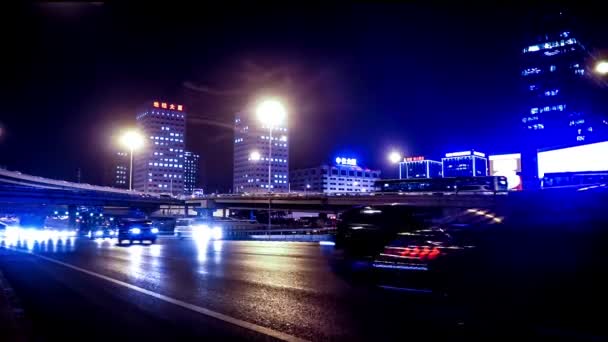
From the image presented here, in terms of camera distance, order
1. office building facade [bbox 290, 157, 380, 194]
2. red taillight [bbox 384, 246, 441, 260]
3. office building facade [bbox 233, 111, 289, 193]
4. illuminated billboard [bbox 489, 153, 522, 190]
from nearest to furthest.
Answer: red taillight [bbox 384, 246, 441, 260], illuminated billboard [bbox 489, 153, 522, 190], office building facade [bbox 233, 111, 289, 193], office building facade [bbox 290, 157, 380, 194]

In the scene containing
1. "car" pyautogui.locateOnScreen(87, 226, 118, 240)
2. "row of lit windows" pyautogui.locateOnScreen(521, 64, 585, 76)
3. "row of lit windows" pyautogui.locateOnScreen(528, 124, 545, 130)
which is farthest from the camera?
"row of lit windows" pyautogui.locateOnScreen(528, 124, 545, 130)

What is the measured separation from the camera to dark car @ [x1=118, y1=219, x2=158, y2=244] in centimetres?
2731

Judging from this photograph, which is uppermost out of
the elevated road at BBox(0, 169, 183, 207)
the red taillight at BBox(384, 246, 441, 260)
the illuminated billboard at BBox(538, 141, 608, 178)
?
the illuminated billboard at BBox(538, 141, 608, 178)

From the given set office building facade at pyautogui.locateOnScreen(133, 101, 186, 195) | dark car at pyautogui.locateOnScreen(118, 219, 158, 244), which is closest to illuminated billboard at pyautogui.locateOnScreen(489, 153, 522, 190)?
dark car at pyautogui.locateOnScreen(118, 219, 158, 244)

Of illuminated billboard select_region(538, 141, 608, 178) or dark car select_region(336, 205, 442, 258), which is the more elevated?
illuminated billboard select_region(538, 141, 608, 178)

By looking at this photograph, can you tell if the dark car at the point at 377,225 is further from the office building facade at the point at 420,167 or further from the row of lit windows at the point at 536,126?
the row of lit windows at the point at 536,126

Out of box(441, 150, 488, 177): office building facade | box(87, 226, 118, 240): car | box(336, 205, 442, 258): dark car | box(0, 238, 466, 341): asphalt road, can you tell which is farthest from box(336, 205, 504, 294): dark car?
box(441, 150, 488, 177): office building facade

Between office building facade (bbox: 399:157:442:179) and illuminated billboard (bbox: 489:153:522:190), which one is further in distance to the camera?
office building facade (bbox: 399:157:442:179)

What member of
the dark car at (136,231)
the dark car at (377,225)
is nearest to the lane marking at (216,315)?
the dark car at (377,225)

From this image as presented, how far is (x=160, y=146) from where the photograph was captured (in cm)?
17438

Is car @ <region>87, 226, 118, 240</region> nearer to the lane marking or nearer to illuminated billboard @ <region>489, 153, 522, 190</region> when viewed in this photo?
the lane marking

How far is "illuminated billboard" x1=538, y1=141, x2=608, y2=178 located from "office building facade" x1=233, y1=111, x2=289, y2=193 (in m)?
123

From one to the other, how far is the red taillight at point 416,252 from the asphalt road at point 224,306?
2.58ft

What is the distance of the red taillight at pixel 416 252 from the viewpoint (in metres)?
7.39
